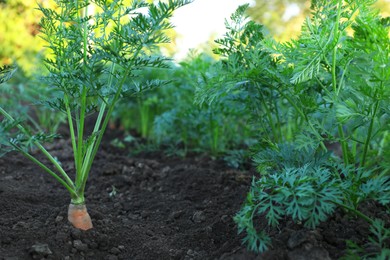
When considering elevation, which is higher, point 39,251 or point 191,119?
point 191,119

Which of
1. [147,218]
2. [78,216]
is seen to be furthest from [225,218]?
[78,216]

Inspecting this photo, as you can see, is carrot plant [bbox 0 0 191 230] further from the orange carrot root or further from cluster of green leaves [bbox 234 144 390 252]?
cluster of green leaves [bbox 234 144 390 252]

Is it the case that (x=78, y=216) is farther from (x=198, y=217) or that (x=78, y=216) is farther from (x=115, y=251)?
(x=198, y=217)

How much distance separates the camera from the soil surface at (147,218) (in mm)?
1965

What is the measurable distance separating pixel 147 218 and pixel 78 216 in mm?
584

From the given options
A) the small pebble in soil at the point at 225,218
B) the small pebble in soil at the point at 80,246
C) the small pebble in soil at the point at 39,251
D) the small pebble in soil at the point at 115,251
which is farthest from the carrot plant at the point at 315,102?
the small pebble in soil at the point at 39,251

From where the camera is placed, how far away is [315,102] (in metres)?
2.22

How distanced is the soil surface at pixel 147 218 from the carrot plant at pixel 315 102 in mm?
82

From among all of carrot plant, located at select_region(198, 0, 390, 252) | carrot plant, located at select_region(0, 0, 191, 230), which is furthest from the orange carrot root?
carrot plant, located at select_region(198, 0, 390, 252)

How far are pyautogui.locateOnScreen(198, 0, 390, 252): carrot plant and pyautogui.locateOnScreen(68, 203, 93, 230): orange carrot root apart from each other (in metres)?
0.74

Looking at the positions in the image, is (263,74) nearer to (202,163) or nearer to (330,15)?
(330,15)

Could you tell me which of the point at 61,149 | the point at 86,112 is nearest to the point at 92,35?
the point at 86,112

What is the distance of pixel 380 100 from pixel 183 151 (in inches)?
94.1

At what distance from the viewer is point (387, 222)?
2043 mm
